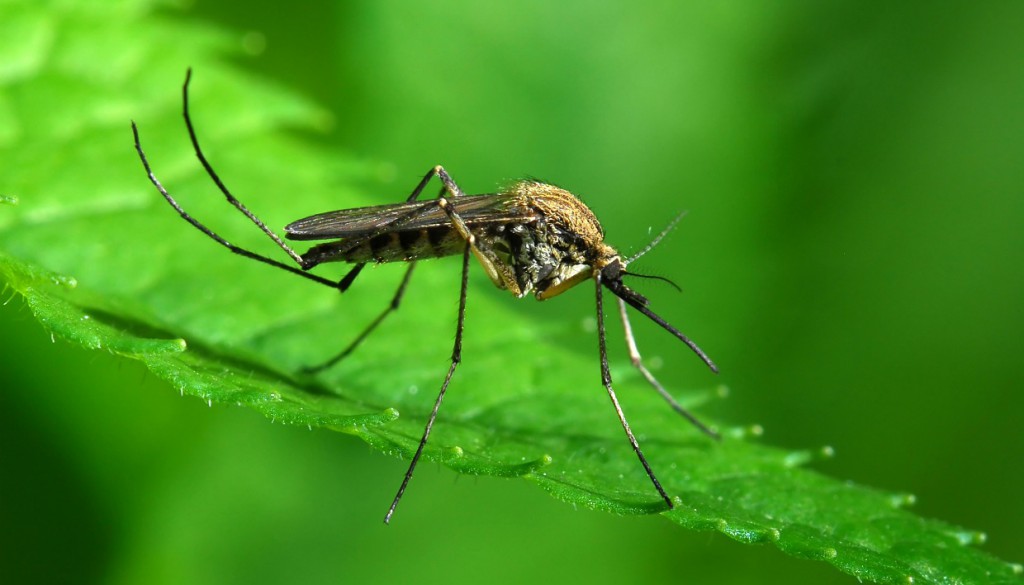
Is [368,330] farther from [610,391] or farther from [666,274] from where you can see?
[666,274]

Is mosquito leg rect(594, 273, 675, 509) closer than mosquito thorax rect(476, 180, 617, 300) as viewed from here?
Yes

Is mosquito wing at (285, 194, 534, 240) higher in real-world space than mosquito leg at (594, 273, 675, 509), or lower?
higher

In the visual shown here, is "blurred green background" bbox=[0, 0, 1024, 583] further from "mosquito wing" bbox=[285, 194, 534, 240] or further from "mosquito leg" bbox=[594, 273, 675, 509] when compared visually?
"mosquito wing" bbox=[285, 194, 534, 240]

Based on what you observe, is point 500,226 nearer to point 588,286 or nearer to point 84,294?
point 84,294

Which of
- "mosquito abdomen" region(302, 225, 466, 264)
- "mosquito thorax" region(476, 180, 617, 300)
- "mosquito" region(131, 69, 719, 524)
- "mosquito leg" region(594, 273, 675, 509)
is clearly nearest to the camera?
"mosquito leg" region(594, 273, 675, 509)

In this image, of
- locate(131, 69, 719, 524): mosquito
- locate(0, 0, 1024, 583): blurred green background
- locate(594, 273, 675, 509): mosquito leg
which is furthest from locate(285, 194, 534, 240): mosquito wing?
locate(0, 0, 1024, 583): blurred green background

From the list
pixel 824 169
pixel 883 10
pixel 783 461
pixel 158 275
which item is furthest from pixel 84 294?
pixel 883 10

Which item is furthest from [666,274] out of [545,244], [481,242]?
[481,242]
